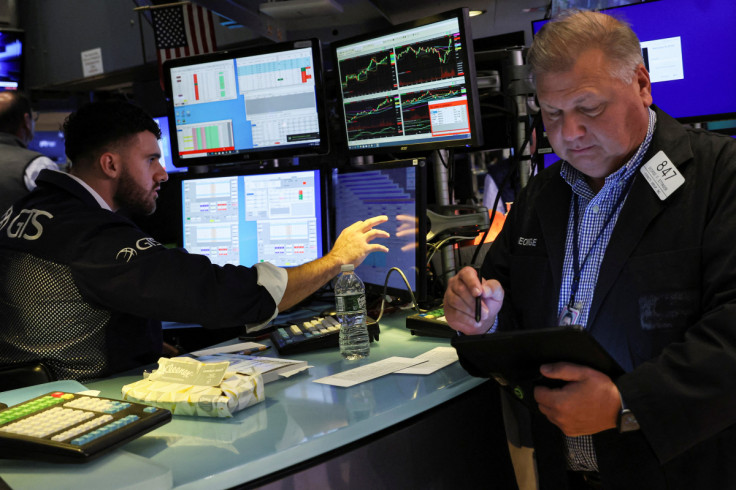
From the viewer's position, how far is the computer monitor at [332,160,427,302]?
1.86 m

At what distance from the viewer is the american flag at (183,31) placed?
4.86m

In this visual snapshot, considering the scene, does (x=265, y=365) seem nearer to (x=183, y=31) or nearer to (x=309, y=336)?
(x=309, y=336)

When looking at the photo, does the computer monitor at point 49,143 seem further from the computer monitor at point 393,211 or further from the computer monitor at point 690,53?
the computer monitor at point 690,53

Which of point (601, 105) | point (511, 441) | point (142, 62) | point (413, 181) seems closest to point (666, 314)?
point (601, 105)

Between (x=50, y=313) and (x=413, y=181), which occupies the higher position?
(x=413, y=181)

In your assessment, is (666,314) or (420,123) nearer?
(666,314)

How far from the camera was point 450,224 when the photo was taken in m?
2.01

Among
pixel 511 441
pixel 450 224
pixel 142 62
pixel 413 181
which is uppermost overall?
pixel 142 62

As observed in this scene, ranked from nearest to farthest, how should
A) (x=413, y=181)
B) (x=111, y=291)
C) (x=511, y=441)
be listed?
(x=511, y=441), (x=111, y=291), (x=413, y=181)

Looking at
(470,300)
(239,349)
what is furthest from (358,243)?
(470,300)

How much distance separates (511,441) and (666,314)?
0.51 metres

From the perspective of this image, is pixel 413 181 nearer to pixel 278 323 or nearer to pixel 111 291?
pixel 278 323

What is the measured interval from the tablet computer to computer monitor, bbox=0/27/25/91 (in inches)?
207

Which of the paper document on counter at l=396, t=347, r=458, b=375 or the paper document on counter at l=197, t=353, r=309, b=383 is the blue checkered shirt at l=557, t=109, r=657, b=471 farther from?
the paper document on counter at l=197, t=353, r=309, b=383
